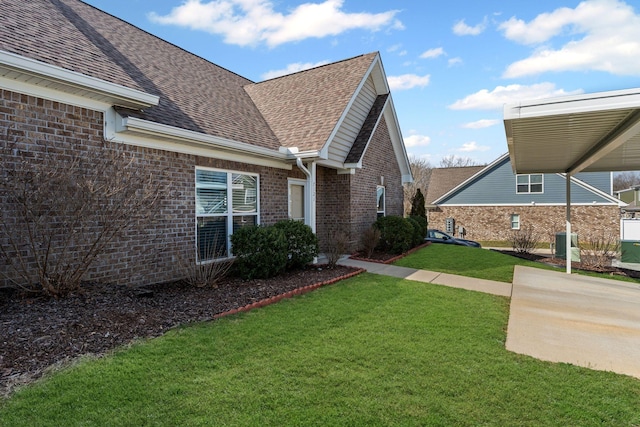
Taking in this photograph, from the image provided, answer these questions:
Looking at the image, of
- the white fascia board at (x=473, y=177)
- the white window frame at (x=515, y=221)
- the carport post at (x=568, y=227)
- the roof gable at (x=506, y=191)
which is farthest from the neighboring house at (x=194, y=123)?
the white window frame at (x=515, y=221)

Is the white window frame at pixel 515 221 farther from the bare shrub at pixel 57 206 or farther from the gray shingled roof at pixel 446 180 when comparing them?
the bare shrub at pixel 57 206

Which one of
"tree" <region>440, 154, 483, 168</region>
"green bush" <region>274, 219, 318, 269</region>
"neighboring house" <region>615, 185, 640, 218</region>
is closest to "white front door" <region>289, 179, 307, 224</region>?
"green bush" <region>274, 219, 318, 269</region>

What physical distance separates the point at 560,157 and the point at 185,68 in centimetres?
1109

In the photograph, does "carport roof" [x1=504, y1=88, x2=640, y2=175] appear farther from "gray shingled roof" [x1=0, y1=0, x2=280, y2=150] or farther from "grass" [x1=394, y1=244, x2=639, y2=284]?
"gray shingled roof" [x1=0, y1=0, x2=280, y2=150]

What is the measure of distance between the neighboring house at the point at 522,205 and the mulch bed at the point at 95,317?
25155 millimetres

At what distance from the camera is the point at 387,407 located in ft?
9.48

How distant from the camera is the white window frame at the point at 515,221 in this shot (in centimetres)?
2759

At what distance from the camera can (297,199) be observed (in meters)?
10.8

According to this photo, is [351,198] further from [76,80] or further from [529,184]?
[529,184]

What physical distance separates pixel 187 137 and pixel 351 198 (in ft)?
19.7

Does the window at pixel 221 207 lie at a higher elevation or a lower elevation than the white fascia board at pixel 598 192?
lower

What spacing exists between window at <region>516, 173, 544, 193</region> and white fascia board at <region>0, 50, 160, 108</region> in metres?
28.3

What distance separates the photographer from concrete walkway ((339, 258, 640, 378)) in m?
4.10

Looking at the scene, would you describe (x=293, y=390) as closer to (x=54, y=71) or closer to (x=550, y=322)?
(x=550, y=322)
